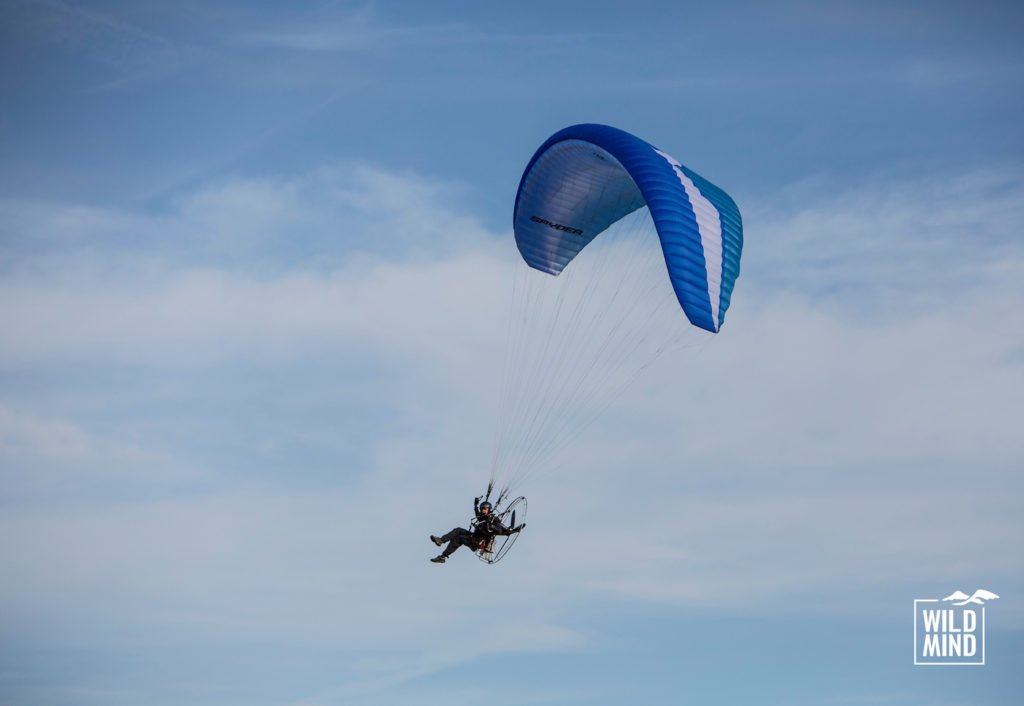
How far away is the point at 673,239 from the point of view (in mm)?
36625

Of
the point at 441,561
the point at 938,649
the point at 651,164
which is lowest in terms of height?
the point at 441,561

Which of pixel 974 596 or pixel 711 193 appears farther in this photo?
pixel 974 596

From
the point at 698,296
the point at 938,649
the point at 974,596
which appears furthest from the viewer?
the point at 974,596

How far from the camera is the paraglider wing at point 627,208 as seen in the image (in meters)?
36.4

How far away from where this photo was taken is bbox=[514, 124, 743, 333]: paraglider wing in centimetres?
3641

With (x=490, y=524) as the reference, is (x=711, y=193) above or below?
above

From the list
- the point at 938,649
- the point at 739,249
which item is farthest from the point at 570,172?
the point at 938,649

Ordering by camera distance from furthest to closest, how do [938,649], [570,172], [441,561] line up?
[938,649], [570,172], [441,561]

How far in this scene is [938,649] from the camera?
53.2 metres

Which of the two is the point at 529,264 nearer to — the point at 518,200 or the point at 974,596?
the point at 518,200

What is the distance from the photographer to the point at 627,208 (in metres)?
43.0

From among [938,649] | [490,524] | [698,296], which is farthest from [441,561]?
[938,649]

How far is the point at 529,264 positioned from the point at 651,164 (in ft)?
19.8

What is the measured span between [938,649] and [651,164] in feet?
72.1
